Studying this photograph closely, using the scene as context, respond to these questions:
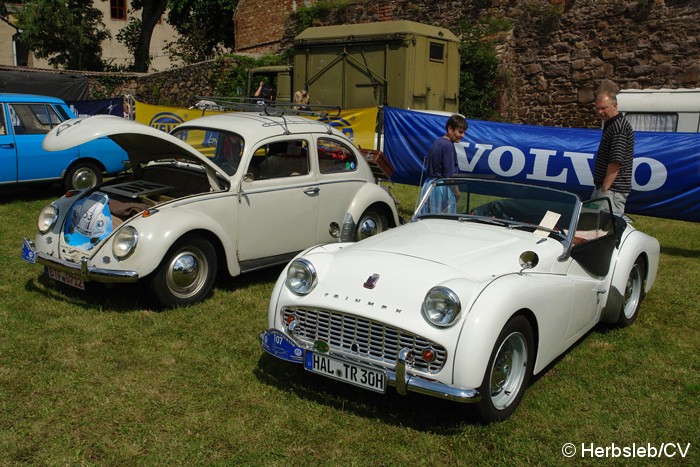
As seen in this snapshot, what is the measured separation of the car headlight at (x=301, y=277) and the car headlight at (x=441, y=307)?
818 mm

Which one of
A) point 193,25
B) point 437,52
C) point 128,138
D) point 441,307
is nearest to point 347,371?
point 441,307

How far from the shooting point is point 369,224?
7617mm

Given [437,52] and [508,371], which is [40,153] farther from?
[437,52]

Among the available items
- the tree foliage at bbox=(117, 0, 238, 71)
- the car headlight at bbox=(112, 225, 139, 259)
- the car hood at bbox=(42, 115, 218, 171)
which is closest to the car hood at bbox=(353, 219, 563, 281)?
the car headlight at bbox=(112, 225, 139, 259)

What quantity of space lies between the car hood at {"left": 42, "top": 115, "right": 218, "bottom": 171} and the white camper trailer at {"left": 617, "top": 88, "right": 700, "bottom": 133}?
974cm

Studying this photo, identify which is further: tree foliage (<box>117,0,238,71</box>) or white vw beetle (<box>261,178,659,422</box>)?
tree foliage (<box>117,0,238,71</box>)

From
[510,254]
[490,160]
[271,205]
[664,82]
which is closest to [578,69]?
[664,82]

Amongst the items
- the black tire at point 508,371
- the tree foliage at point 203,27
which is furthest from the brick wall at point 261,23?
the black tire at point 508,371

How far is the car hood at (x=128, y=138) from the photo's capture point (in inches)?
218

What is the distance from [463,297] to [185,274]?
2987 millimetres

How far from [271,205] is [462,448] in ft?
11.4

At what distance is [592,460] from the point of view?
3639 mm

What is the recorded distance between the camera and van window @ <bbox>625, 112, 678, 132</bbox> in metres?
12.5

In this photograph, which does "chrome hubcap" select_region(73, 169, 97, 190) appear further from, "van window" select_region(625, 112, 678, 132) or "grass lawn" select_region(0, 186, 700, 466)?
"van window" select_region(625, 112, 678, 132)
